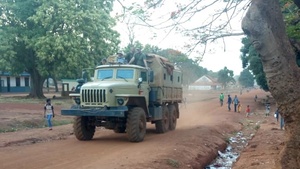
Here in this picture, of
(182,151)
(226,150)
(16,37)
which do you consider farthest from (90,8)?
(182,151)

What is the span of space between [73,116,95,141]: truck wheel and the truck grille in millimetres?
972

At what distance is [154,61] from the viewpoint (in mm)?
16547

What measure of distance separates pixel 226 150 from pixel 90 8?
77.4 ft

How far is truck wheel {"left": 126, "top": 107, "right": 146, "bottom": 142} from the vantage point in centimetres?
1345

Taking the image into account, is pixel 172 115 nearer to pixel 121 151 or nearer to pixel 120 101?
pixel 120 101

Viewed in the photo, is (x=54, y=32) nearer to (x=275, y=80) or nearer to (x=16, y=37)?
(x=16, y=37)

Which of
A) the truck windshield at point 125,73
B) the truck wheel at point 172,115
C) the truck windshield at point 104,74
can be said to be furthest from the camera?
the truck wheel at point 172,115

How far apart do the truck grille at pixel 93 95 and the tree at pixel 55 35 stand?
1997 centimetres

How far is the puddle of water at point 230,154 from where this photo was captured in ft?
43.7

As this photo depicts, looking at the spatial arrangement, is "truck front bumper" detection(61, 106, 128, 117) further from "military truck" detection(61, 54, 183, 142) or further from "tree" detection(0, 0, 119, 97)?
"tree" detection(0, 0, 119, 97)

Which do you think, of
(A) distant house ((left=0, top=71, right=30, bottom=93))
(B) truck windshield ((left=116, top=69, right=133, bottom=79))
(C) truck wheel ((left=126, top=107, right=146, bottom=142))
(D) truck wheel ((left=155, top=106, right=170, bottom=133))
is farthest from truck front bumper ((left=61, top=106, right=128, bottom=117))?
(A) distant house ((left=0, top=71, right=30, bottom=93))

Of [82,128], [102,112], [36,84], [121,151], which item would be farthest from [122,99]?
[36,84]

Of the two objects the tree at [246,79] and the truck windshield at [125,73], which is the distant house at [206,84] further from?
the truck windshield at [125,73]

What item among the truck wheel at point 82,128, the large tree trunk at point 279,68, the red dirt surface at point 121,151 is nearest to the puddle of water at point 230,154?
the red dirt surface at point 121,151
